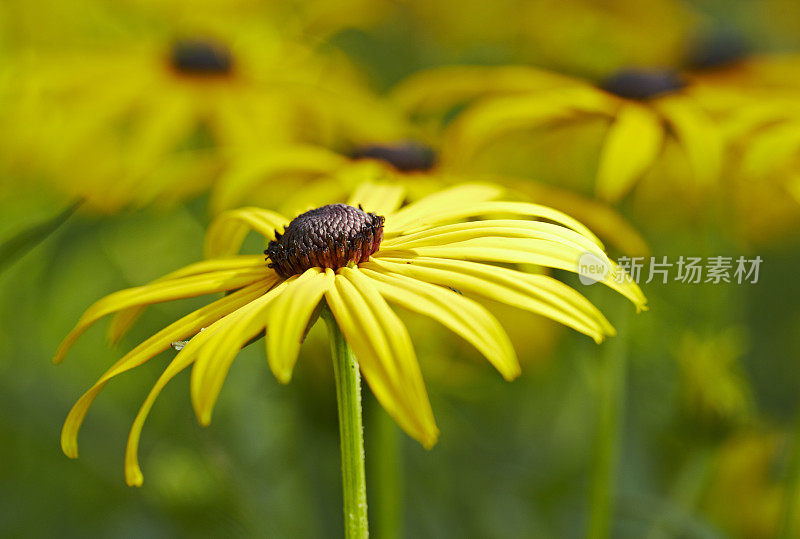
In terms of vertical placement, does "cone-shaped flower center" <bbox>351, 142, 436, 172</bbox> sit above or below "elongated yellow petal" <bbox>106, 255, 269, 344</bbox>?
above

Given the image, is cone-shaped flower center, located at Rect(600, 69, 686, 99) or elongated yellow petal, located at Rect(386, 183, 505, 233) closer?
elongated yellow petal, located at Rect(386, 183, 505, 233)

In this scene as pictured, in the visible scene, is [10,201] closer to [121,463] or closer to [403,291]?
[121,463]

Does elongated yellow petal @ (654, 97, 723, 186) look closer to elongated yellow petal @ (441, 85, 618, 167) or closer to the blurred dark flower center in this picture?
elongated yellow petal @ (441, 85, 618, 167)

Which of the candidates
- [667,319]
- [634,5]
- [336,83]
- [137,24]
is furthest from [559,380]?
[137,24]

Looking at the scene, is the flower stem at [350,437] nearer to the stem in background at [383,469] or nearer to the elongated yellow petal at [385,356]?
the elongated yellow petal at [385,356]

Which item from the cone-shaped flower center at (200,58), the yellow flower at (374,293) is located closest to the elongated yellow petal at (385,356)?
the yellow flower at (374,293)

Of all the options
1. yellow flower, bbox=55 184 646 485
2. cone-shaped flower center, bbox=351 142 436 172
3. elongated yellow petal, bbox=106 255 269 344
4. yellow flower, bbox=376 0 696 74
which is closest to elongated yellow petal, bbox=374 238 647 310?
yellow flower, bbox=55 184 646 485
